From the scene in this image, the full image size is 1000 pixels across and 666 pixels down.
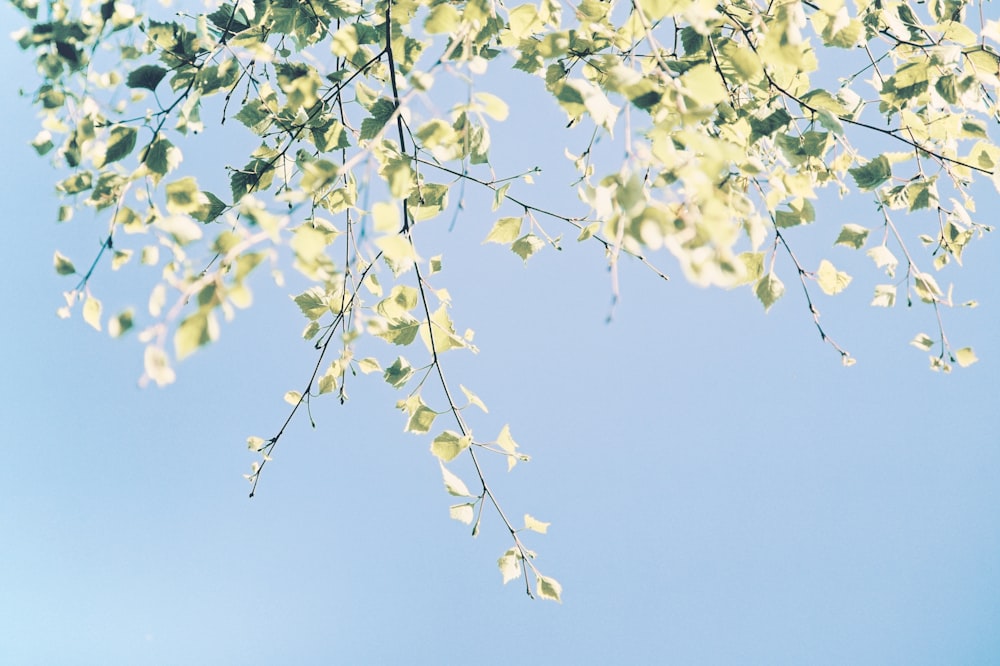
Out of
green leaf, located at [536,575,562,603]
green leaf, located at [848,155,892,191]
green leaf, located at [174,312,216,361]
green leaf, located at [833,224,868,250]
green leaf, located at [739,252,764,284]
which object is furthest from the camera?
green leaf, located at [536,575,562,603]

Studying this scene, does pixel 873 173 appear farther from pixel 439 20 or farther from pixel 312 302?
pixel 312 302

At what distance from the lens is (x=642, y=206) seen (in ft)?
2.58

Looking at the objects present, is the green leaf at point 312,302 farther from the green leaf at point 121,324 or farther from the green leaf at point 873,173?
the green leaf at point 873,173

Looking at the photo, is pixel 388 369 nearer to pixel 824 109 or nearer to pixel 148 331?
pixel 148 331

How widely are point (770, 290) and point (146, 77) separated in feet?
4.97

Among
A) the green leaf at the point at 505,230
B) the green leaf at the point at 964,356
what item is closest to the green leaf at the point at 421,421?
the green leaf at the point at 505,230

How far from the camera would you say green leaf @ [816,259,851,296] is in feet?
4.59

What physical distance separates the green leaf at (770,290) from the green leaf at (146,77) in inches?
58.1

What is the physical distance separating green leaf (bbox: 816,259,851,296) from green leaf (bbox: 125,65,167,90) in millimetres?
1627

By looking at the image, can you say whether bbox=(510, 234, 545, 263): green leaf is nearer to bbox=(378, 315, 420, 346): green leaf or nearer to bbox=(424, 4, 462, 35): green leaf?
bbox=(378, 315, 420, 346): green leaf

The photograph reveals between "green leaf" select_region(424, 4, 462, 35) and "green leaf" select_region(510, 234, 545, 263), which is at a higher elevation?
"green leaf" select_region(510, 234, 545, 263)

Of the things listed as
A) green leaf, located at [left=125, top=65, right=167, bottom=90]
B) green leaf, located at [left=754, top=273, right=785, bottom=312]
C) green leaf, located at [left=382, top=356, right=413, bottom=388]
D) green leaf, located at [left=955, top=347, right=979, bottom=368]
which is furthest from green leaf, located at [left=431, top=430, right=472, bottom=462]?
green leaf, located at [left=955, top=347, right=979, bottom=368]

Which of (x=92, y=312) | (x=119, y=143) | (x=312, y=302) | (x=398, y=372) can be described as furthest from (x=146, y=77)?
(x=398, y=372)

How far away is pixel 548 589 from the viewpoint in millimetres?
1784
